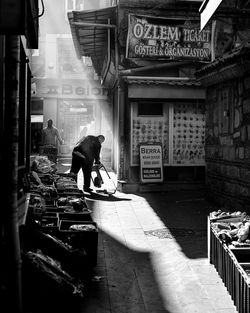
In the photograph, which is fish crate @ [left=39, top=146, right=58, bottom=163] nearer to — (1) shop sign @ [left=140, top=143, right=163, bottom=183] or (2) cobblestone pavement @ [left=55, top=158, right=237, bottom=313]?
(1) shop sign @ [left=140, top=143, right=163, bottom=183]

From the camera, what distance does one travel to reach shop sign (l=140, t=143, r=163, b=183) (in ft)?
48.9

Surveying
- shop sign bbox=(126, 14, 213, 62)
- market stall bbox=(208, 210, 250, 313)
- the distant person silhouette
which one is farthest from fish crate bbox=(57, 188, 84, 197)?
shop sign bbox=(126, 14, 213, 62)

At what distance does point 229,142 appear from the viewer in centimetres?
1113

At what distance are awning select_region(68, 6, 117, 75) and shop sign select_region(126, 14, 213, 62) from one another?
0.94 m

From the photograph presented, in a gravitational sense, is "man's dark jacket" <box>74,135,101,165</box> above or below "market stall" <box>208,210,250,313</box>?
above

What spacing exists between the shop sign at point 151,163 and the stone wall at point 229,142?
8.18 feet

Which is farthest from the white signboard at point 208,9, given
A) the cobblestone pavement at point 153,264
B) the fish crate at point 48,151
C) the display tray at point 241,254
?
the fish crate at point 48,151

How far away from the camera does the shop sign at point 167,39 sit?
14.4 metres

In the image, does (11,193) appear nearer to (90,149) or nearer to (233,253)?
(233,253)

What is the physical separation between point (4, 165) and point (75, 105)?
2995cm

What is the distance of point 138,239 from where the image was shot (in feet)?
28.3

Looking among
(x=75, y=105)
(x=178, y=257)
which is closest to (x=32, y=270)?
(x=178, y=257)

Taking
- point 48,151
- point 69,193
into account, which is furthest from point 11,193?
point 48,151

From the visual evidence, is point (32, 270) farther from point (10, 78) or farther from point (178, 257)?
point (178, 257)
